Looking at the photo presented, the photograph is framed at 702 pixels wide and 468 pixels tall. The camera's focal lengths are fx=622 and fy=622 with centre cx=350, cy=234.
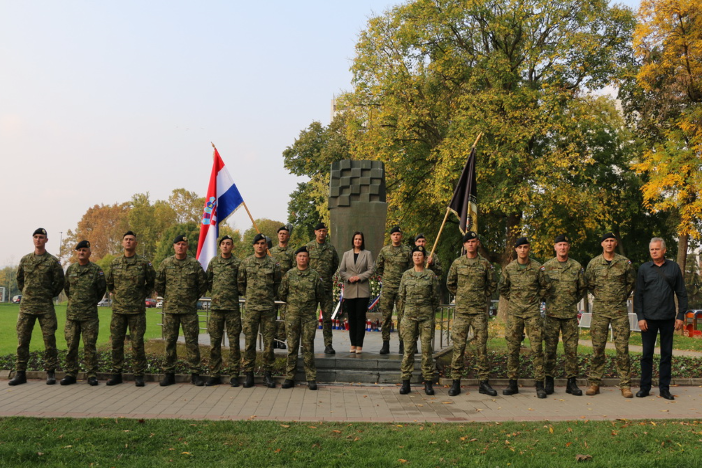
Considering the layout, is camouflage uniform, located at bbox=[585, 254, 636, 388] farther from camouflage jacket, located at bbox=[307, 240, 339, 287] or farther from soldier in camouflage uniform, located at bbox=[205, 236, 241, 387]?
soldier in camouflage uniform, located at bbox=[205, 236, 241, 387]

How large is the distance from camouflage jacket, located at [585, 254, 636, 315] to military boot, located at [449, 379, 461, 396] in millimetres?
2068

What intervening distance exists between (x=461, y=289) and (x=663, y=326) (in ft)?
8.74

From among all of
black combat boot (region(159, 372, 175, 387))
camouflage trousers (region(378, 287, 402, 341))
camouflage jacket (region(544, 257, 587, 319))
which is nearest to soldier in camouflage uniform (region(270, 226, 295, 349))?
camouflage trousers (region(378, 287, 402, 341))

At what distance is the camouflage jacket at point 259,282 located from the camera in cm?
860

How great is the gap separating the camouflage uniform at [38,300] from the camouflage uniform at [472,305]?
18.4 ft

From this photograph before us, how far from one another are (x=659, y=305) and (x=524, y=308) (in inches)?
67.9

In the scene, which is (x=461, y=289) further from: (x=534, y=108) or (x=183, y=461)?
(x=534, y=108)

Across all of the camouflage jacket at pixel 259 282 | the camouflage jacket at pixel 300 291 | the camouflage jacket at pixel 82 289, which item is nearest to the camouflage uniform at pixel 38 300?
the camouflage jacket at pixel 82 289

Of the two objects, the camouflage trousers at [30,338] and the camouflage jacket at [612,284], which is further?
the camouflage trousers at [30,338]

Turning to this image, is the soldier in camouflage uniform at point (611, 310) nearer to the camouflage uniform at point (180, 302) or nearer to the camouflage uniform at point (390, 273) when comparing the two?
the camouflage uniform at point (390, 273)

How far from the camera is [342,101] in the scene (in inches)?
1032

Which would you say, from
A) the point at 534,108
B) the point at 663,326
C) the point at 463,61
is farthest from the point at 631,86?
the point at 663,326

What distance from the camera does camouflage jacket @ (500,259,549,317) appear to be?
8.19m

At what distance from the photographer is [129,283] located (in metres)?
8.82
